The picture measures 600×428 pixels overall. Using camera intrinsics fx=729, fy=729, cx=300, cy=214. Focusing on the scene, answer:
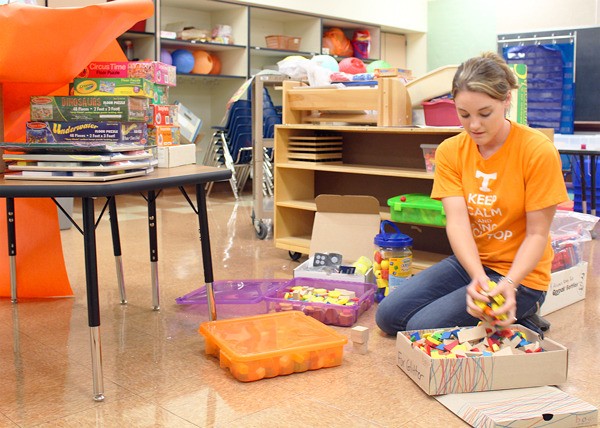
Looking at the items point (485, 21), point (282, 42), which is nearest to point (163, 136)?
point (282, 42)

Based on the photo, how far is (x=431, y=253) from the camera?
12.4ft

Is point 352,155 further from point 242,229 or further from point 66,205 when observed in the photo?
point 66,205

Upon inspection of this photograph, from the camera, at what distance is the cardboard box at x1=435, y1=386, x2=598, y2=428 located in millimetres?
1868

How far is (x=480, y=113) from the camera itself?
2.13 meters

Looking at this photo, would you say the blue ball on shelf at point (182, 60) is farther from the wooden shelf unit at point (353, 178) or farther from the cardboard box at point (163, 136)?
the cardboard box at point (163, 136)

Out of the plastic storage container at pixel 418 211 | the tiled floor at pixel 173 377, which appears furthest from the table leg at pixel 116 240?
the plastic storage container at pixel 418 211

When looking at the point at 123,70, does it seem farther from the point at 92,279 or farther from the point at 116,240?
the point at 92,279

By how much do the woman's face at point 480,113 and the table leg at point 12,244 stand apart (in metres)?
1.86

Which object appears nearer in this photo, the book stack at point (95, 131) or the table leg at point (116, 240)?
the book stack at point (95, 131)

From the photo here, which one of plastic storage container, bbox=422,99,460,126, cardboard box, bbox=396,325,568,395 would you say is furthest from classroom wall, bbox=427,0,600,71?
cardboard box, bbox=396,325,568,395

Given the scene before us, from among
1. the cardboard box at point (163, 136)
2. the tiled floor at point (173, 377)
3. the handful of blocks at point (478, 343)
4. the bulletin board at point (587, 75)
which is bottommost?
the tiled floor at point (173, 377)

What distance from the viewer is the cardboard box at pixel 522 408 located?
6.13 feet

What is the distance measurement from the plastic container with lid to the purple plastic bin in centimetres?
43

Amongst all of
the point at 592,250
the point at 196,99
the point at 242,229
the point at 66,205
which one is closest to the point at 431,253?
the point at 592,250
